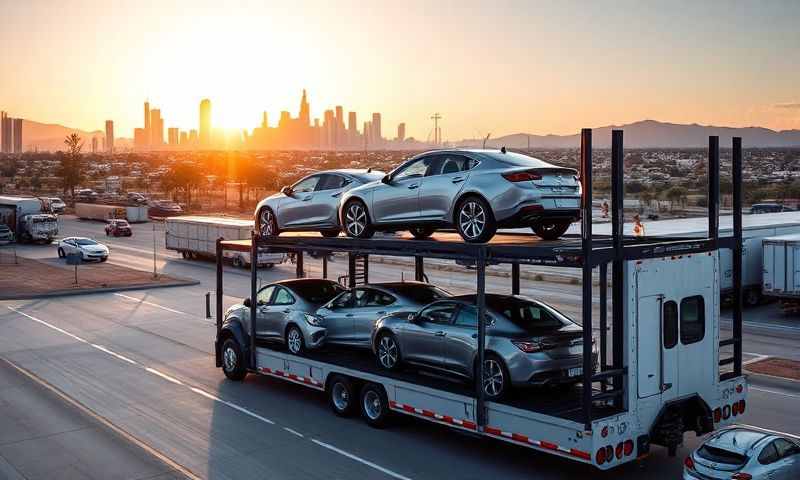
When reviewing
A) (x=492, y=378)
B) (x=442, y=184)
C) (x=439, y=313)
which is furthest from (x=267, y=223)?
(x=492, y=378)

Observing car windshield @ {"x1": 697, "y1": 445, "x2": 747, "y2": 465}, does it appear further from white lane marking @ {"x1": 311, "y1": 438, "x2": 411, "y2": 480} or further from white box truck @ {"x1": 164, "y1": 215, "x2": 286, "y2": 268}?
white box truck @ {"x1": 164, "y1": 215, "x2": 286, "y2": 268}

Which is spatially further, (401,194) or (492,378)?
(401,194)

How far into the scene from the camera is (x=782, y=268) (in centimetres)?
2748

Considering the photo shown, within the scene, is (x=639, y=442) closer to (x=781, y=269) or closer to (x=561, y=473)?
(x=561, y=473)

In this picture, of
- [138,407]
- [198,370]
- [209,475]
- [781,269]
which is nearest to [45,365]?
[198,370]

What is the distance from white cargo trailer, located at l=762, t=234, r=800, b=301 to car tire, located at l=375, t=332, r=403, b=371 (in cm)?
1818

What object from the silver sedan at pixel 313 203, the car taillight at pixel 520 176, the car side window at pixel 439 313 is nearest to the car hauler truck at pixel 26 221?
the silver sedan at pixel 313 203

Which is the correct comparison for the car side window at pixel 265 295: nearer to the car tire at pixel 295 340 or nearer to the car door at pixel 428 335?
the car tire at pixel 295 340

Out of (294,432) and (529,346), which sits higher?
(529,346)

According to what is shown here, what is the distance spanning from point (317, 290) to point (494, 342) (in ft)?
19.1

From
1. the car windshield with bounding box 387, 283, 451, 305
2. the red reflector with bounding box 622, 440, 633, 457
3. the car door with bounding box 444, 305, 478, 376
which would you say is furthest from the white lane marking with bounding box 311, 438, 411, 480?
the car windshield with bounding box 387, 283, 451, 305

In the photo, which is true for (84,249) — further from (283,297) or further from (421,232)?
(421,232)

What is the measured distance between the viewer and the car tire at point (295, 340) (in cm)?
1572

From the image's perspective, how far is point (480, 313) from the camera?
11.5 m
